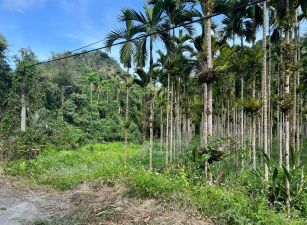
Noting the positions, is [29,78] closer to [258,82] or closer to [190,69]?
[190,69]

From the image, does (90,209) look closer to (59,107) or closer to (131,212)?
(131,212)

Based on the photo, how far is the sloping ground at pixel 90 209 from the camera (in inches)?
328

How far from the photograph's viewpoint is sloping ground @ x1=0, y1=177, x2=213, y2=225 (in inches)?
328

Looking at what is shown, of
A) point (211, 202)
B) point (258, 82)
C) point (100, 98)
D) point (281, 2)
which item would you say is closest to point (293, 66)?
point (281, 2)

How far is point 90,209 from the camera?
9289 millimetres

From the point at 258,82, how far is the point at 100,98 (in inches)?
1205

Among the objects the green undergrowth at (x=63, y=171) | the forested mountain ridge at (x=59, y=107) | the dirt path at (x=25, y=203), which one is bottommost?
the dirt path at (x=25, y=203)

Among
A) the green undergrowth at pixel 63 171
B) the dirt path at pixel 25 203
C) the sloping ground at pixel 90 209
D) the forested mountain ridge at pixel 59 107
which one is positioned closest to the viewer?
the sloping ground at pixel 90 209

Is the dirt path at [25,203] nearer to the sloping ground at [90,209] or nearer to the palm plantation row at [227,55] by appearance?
the sloping ground at [90,209]

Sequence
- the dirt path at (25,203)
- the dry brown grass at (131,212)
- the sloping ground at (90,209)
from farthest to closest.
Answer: the dirt path at (25,203) → the sloping ground at (90,209) → the dry brown grass at (131,212)

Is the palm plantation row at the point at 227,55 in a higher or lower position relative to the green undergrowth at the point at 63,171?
higher

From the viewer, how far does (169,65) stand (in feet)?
74.3

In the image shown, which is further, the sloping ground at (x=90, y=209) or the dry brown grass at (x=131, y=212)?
the sloping ground at (x=90, y=209)

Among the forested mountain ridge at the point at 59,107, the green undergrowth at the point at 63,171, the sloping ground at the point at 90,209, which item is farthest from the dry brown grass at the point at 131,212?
the forested mountain ridge at the point at 59,107
